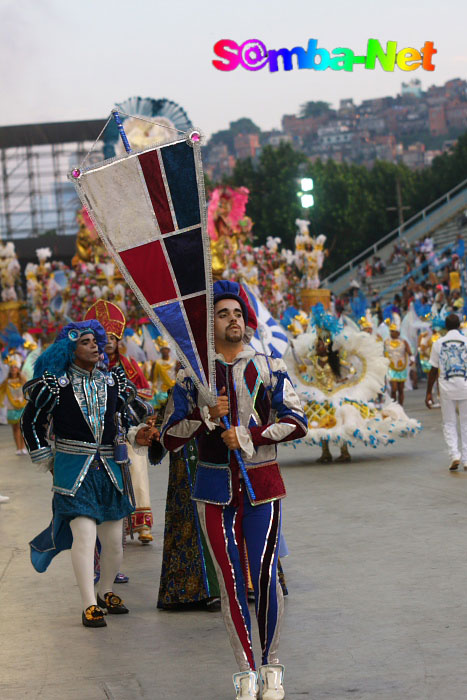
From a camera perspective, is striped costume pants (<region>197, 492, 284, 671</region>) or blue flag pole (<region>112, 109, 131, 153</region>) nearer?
striped costume pants (<region>197, 492, 284, 671</region>)

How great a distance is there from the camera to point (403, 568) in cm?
808

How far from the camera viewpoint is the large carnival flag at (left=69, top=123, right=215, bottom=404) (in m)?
5.28

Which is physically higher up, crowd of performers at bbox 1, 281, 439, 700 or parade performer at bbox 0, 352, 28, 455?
crowd of performers at bbox 1, 281, 439, 700

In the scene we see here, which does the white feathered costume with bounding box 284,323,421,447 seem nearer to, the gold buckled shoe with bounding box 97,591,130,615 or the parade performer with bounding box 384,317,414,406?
the parade performer with bounding box 384,317,414,406

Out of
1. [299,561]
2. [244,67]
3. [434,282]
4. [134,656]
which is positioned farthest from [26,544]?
[434,282]

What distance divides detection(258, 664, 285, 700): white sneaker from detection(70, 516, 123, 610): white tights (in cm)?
190

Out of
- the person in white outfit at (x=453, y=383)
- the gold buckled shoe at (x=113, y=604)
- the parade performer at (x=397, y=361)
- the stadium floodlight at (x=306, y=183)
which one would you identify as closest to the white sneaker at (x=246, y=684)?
the gold buckled shoe at (x=113, y=604)

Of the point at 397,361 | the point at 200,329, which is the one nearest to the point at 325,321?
the point at 397,361

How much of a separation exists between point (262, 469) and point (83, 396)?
1.93 metres

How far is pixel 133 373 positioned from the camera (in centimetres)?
943

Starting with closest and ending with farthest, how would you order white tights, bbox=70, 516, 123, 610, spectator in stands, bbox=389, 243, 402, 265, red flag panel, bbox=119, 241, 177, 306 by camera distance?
red flag panel, bbox=119, 241, 177, 306
white tights, bbox=70, 516, 123, 610
spectator in stands, bbox=389, 243, 402, 265

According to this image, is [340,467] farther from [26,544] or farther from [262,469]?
[262,469]

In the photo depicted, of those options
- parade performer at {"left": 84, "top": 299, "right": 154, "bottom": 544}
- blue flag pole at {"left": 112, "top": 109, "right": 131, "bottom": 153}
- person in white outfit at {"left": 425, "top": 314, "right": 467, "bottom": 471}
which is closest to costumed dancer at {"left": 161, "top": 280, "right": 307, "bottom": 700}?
blue flag pole at {"left": 112, "top": 109, "right": 131, "bottom": 153}

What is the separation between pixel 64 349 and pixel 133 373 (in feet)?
7.25
